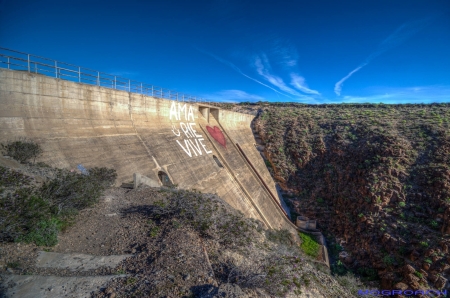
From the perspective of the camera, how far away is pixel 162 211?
645cm

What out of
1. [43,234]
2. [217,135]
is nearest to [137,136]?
[217,135]

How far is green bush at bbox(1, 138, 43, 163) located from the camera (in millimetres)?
8125

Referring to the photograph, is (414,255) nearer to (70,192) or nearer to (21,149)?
(70,192)

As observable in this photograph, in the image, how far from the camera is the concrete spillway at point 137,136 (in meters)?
9.22

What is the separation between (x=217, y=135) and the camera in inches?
829

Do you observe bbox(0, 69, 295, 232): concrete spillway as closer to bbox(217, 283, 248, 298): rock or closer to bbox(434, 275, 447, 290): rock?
bbox(217, 283, 248, 298): rock

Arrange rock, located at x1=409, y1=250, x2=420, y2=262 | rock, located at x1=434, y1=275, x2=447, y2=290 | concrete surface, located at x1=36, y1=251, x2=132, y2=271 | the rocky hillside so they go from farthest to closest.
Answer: the rocky hillside → rock, located at x1=409, y1=250, x2=420, y2=262 → rock, located at x1=434, y1=275, x2=447, y2=290 → concrete surface, located at x1=36, y1=251, x2=132, y2=271

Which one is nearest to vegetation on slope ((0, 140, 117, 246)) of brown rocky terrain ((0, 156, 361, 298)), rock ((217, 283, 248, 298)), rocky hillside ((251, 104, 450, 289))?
brown rocky terrain ((0, 156, 361, 298))

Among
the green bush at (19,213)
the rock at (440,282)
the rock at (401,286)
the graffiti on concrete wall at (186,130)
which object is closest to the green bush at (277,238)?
the rock at (401,286)

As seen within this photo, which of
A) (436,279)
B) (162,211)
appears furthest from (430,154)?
(162,211)

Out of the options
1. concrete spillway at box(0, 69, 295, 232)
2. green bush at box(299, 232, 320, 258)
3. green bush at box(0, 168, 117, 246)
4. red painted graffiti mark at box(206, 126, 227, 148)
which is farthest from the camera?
red painted graffiti mark at box(206, 126, 227, 148)

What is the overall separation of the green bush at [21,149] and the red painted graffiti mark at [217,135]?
13.1 meters

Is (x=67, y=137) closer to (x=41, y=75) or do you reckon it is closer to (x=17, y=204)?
(x=41, y=75)

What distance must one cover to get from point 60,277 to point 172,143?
468 inches
